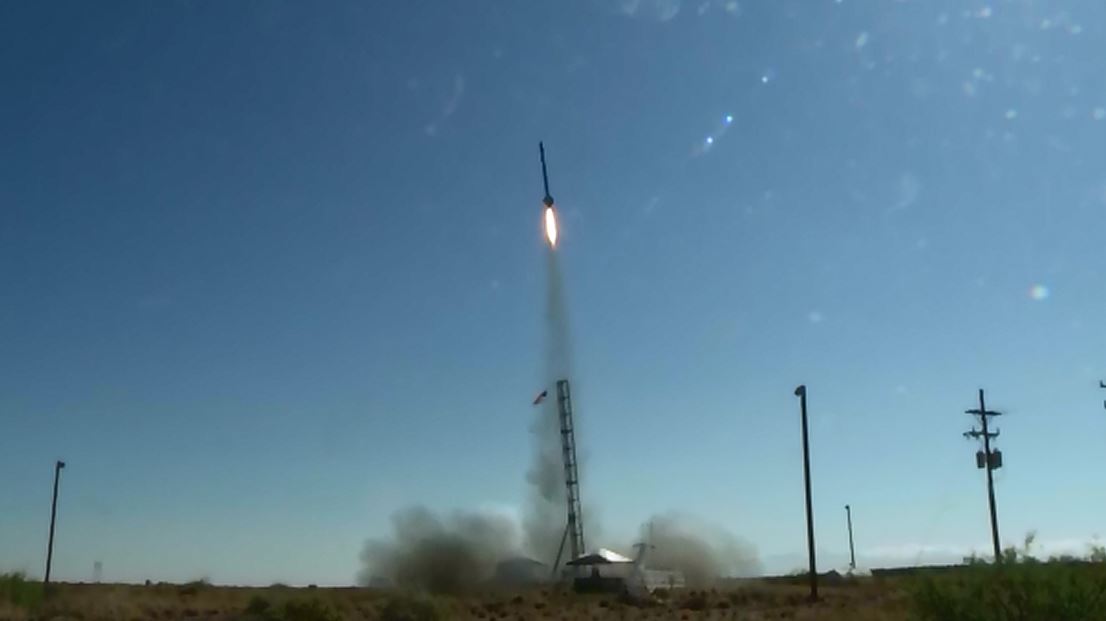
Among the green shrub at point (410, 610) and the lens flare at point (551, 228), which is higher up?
the lens flare at point (551, 228)

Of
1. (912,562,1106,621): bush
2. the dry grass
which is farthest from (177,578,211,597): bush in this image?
(912,562,1106,621): bush

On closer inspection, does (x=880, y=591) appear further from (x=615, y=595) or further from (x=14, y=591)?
(x=14, y=591)

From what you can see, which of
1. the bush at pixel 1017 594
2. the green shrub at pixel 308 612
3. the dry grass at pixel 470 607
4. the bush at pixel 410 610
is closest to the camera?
the bush at pixel 1017 594

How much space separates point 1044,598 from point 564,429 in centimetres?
4559

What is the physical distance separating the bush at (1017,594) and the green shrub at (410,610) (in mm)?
21266

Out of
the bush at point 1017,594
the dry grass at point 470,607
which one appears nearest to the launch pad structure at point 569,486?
the dry grass at point 470,607

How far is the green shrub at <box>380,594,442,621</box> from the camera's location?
129 feet

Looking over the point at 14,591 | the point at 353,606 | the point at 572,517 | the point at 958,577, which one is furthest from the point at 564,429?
the point at 958,577

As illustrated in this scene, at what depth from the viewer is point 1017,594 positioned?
20.4m

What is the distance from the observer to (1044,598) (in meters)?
19.7

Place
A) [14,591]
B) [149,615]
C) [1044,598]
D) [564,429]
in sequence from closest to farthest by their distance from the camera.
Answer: [1044,598]
[14,591]
[149,615]
[564,429]

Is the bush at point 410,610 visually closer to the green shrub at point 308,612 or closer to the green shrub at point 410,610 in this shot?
the green shrub at point 410,610

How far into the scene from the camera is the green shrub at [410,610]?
39.5 m

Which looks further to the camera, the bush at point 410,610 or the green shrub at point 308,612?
the bush at point 410,610
